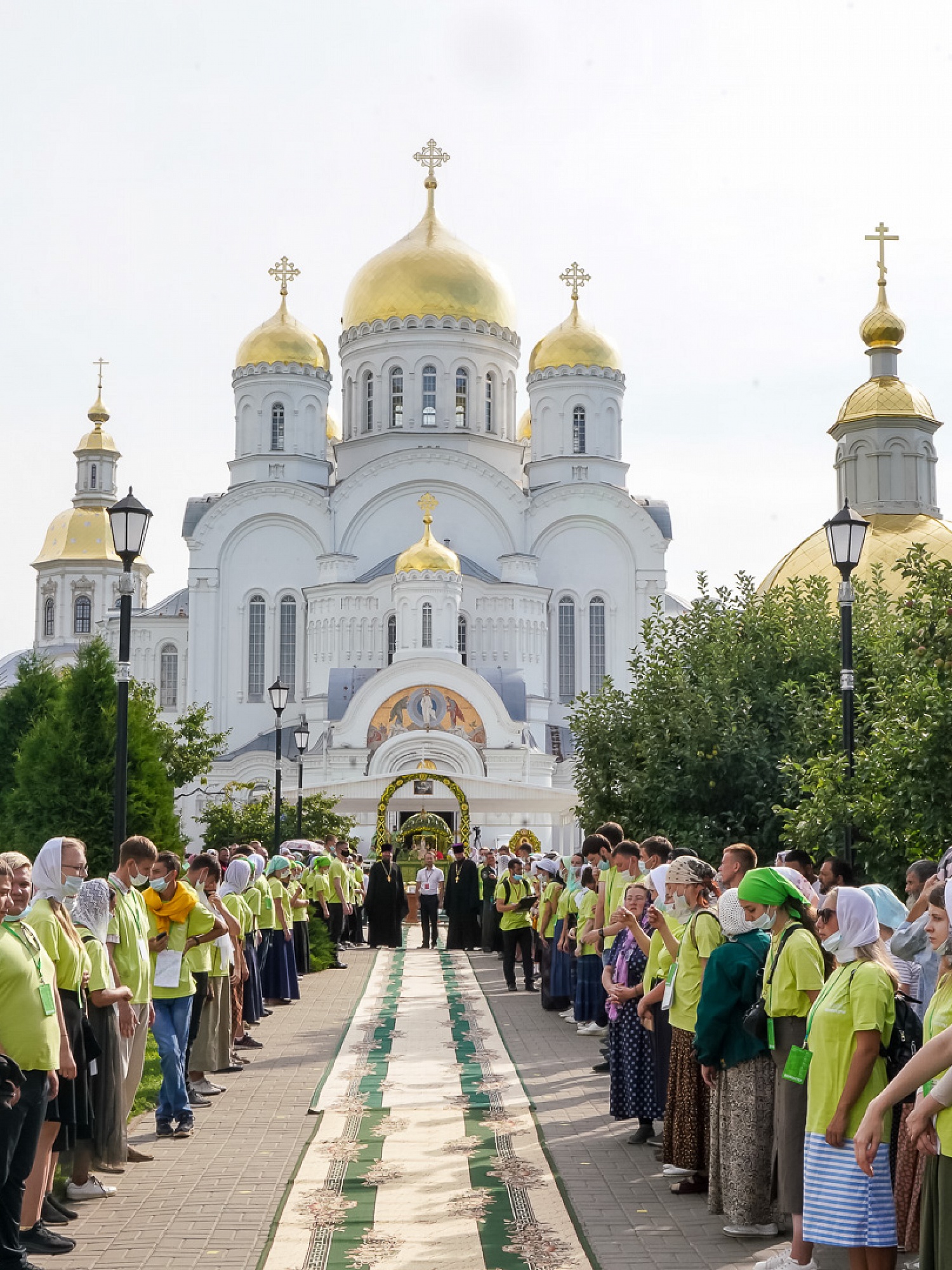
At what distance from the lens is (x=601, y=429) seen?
5222 centimetres

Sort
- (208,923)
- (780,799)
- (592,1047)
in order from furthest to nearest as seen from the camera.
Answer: (780,799), (592,1047), (208,923)

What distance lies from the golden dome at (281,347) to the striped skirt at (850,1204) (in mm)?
47707

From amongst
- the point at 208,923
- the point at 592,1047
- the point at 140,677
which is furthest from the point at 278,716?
the point at 140,677

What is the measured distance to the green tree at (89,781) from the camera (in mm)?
21312

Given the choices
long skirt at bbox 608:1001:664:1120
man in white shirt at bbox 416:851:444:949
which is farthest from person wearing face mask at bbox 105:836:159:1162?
man in white shirt at bbox 416:851:444:949

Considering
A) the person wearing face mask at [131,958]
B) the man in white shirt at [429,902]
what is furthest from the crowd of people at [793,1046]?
the man in white shirt at [429,902]

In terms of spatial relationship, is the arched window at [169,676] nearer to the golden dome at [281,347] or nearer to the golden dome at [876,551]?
the golden dome at [281,347]

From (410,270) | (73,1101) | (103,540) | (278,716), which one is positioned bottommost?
(73,1101)

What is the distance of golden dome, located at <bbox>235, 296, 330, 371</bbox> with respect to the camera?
2023 inches

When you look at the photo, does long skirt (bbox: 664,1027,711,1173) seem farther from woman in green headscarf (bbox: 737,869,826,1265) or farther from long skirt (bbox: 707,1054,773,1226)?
woman in green headscarf (bbox: 737,869,826,1265)

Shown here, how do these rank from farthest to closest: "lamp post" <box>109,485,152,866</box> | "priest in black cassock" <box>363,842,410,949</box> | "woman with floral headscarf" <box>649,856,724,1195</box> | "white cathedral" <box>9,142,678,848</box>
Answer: "white cathedral" <box>9,142,678,848</box> → "priest in black cassock" <box>363,842,410,949</box> → "lamp post" <box>109,485,152,866</box> → "woman with floral headscarf" <box>649,856,724,1195</box>

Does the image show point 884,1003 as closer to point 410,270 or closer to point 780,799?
point 780,799

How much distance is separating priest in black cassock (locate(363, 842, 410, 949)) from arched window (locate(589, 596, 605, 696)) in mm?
24809

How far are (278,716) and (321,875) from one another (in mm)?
5136
